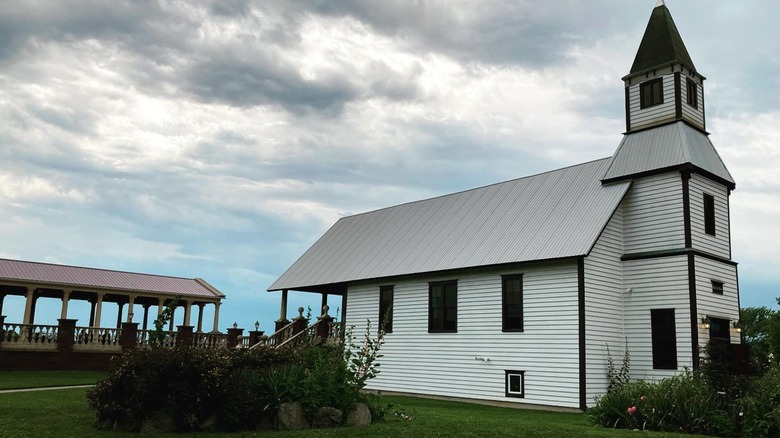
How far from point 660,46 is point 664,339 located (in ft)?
34.7

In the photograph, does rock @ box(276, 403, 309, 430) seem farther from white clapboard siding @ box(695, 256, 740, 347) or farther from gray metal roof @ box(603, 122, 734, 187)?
gray metal roof @ box(603, 122, 734, 187)

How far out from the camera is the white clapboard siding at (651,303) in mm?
20766

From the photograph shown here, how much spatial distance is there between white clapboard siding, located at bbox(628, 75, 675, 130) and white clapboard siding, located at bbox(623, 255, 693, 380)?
5237mm

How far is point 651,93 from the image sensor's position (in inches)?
966

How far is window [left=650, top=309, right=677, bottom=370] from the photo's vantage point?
20.9 meters

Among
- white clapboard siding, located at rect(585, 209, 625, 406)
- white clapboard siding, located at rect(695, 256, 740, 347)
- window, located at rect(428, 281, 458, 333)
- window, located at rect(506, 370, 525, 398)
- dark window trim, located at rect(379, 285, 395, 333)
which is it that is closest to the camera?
white clapboard siding, located at rect(585, 209, 625, 406)

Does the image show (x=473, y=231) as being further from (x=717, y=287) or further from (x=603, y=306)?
(x=717, y=287)

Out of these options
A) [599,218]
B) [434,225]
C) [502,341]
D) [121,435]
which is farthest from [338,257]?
[121,435]

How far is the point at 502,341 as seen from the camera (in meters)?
22.8

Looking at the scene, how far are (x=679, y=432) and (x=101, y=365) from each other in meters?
26.4

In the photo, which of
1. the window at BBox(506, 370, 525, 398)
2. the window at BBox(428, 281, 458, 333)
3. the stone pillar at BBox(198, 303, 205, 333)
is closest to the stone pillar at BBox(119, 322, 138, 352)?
the stone pillar at BBox(198, 303, 205, 333)

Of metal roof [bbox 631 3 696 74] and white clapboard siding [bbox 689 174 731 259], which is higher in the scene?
metal roof [bbox 631 3 696 74]

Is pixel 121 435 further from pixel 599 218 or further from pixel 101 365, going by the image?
pixel 101 365

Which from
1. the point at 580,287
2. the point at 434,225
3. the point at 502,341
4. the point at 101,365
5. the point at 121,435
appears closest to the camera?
the point at 121,435
